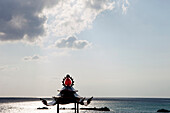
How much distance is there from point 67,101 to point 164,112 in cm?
8751

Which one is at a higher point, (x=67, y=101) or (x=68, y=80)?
(x=68, y=80)

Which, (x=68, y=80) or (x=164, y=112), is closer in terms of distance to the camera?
(x=68, y=80)

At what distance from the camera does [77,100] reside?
28156mm

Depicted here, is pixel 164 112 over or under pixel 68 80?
under

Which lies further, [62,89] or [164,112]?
[164,112]

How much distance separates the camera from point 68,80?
29.1 metres

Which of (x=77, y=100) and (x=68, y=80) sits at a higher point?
(x=68, y=80)

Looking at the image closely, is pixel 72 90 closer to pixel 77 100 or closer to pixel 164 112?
pixel 77 100

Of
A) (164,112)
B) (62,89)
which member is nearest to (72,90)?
(62,89)

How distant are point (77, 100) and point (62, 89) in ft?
6.76

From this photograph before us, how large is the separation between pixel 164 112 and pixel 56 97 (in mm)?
88279


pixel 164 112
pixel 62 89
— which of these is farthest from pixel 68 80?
pixel 164 112

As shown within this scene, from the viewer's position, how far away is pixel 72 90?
28047 millimetres

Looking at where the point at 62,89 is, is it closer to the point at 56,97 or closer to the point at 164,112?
the point at 56,97
